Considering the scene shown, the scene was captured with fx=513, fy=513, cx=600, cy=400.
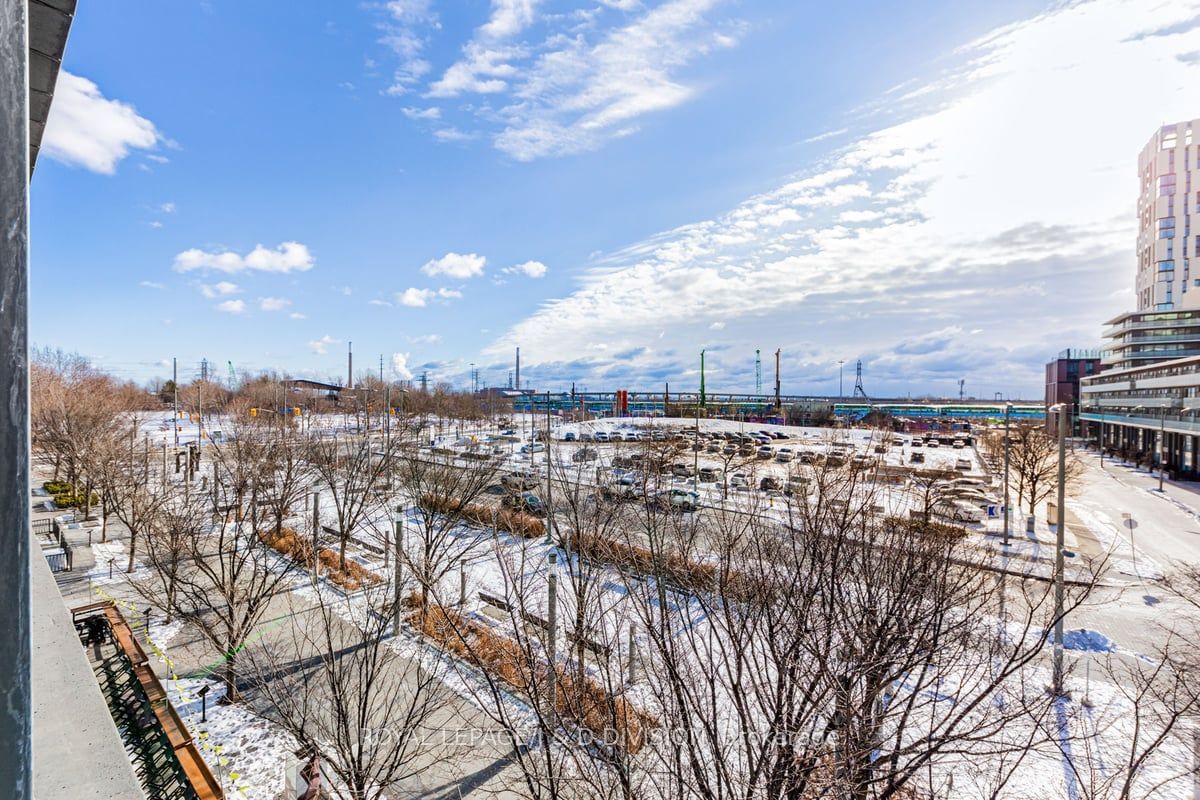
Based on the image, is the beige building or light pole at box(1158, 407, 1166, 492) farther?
the beige building

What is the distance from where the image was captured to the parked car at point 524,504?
61.1 ft

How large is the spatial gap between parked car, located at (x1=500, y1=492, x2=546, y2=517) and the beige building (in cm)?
7455

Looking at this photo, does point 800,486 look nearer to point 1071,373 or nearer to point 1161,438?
point 1161,438

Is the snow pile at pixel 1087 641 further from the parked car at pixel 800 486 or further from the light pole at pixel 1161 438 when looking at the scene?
the light pole at pixel 1161 438

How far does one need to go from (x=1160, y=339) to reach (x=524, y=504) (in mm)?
65745

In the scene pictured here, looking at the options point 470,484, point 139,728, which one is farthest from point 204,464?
point 139,728

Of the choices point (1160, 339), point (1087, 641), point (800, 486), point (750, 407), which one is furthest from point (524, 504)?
point (750, 407)

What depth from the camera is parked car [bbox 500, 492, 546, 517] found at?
18.6 metres

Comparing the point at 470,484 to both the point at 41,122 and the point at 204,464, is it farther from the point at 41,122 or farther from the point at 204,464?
the point at 204,464

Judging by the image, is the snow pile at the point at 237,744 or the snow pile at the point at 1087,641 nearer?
the snow pile at the point at 237,744

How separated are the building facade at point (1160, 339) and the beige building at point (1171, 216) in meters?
0.08

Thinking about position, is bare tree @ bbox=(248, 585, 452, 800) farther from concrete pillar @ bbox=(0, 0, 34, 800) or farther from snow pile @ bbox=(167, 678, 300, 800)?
concrete pillar @ bbox=(0, 0, 34, 800)

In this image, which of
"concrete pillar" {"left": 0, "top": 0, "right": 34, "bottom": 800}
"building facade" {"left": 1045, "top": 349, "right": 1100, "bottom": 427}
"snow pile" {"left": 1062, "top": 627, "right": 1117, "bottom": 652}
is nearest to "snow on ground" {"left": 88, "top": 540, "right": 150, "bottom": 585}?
"concrete pillar" {"left": 0, "top": 0, "right": 34, "bottom": 800}

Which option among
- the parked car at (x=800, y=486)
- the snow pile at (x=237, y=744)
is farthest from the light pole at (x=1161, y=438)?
the snow pile at (x=237, y=744)
